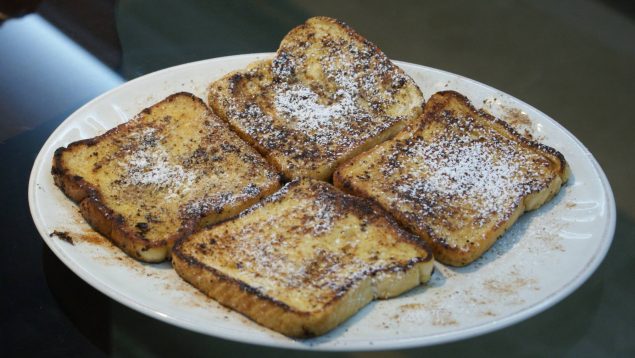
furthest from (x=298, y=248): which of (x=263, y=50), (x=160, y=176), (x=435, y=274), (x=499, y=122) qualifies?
(x=263, y=50)

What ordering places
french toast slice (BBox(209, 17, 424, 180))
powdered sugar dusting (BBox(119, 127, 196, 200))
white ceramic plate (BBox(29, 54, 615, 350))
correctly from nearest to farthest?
white ceramic plate (BBox(29, 54, 615, 350)) < powdered sugar dusting (BBox(119, 127, 196, 200)) < french toast slice (BBox(209, 17, 424, 180))

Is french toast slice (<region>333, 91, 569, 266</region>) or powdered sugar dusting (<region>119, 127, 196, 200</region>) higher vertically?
french toast slice (<region>333, 91, 569, 266</region>)

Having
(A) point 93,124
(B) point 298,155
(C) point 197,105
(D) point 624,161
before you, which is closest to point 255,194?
(B) point 298,155

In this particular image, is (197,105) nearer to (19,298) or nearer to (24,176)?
(24,176)

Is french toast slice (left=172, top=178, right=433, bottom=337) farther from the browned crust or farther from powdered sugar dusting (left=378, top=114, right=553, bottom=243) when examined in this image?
the browned crust

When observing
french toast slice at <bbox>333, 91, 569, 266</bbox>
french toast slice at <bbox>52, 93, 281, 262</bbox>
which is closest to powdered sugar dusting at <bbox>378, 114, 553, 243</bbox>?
french toast slice at <bbox>333, 91, 569, 266</bbox>

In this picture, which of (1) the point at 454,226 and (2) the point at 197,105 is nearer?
(1) the point at 454,226

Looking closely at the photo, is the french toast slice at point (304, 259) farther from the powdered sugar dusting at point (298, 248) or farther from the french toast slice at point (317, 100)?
the french toast slice at point (317, 100)
